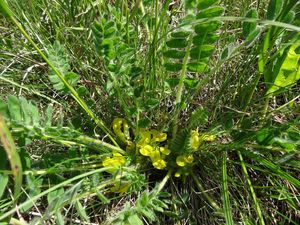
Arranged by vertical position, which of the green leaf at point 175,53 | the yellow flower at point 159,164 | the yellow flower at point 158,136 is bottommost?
the yellow flower at point 159,164

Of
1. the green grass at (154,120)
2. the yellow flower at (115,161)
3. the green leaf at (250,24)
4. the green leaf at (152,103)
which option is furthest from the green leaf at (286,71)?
the yellow flower at (115,161)

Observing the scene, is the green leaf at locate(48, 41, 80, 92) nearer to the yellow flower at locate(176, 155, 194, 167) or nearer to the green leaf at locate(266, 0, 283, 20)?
the yellow flower at locate(176, 155, 194, 167)

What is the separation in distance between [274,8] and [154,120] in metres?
0.38

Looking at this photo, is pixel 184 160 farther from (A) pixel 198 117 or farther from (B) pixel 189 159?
(A) pixel 198 117

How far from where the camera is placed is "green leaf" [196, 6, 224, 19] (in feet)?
2.93

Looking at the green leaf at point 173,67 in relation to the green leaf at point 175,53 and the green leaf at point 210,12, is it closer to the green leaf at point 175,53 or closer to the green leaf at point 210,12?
the green leaf at point 175,53

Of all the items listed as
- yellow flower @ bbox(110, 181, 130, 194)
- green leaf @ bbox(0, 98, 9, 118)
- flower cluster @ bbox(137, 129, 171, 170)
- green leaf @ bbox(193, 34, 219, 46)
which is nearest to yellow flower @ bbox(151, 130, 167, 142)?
flower cluster @ bbox(137, 129, 171, 170)

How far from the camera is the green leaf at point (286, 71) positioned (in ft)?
3.35

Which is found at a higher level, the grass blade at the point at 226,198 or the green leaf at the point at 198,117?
the green leaf at the point at 198,117

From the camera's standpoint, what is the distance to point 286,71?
104 cm

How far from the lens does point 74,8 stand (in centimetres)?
123

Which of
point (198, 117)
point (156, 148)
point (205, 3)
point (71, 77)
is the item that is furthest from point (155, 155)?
point (205, 3)

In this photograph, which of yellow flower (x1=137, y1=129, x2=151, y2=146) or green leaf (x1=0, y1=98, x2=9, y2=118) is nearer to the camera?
green leaf (x1=0, y1=98, x2=9, y2=118)

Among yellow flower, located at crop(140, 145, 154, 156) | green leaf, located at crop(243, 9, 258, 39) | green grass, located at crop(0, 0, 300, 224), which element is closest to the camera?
green leaf, located at crop(243, 9, 258, 39)
